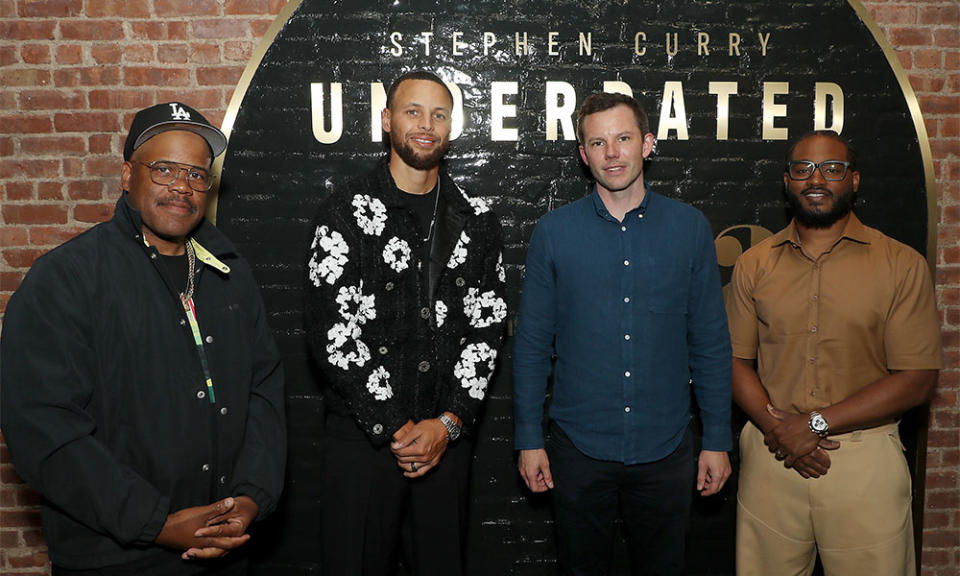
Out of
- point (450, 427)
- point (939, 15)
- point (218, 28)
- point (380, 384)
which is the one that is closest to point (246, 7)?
point (218, 28)

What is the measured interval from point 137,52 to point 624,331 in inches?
91.6

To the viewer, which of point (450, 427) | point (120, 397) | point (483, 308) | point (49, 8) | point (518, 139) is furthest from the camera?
point (518, 139)

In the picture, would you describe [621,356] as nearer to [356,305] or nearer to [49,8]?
[356,305]

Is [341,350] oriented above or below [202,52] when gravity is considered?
below

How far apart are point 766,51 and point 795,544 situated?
2.05m

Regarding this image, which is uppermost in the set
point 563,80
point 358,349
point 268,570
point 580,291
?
point 563,80

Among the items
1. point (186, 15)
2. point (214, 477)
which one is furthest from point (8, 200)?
point (214, 477)

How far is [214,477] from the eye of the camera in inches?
80.6

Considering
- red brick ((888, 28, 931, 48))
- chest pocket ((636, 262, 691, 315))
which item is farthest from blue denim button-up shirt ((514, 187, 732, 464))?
red brick ((888, 28, 931, 48))

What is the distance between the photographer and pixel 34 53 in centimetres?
298

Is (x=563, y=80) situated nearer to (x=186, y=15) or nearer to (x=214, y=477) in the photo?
(x=186, y=15)

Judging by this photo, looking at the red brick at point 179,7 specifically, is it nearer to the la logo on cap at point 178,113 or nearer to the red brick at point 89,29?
the red brick at point 89,29

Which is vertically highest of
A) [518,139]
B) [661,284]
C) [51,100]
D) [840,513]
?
[51,100]

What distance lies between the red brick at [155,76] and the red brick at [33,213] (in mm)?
623
